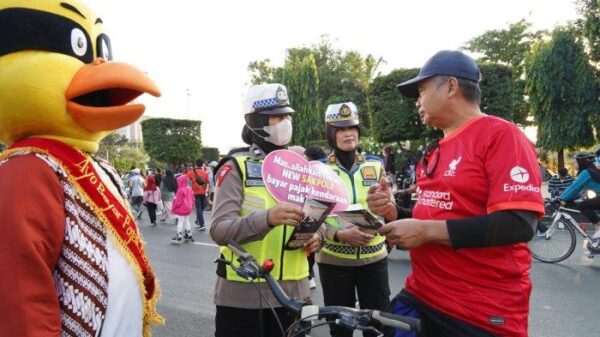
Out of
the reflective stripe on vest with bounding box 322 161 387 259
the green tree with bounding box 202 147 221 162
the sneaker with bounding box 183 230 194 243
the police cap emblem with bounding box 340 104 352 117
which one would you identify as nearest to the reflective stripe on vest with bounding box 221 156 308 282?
the reflective stripe on vest with bounding box 322 161 387 259

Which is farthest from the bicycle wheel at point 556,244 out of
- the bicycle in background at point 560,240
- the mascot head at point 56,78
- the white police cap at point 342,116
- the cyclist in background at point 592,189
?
the mascot head at point 56,78

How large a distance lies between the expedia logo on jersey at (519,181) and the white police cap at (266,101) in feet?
3.95

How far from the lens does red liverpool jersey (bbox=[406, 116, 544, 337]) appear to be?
1.73 meters

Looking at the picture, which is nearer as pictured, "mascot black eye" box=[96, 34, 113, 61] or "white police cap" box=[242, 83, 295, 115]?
"mascot black eye" box=[96, 34, 113, 61]

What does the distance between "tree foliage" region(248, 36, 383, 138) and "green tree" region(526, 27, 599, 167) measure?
14792mm

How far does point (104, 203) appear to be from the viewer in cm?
156

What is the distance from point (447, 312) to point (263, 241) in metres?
0.92

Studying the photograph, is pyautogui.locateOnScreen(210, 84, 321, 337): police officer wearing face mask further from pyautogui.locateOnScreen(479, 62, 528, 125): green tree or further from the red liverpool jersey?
pyautogui.locateOnScreen(479, 62, 528, 125): green tree

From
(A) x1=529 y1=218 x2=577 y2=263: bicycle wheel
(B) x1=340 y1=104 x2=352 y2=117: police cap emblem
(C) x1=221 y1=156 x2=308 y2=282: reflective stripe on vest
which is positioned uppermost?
(B) x1=340 y1=104 x2=352 y2=117: police cap emblem

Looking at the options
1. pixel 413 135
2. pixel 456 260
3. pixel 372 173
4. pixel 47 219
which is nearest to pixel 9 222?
pixel 47 219

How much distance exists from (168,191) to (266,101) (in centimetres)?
1222

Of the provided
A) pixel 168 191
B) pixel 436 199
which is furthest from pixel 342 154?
pixel 168 191

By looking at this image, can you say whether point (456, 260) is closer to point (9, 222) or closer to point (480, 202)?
point (480, 202)

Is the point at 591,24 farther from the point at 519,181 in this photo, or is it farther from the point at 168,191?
the point at 519,181
